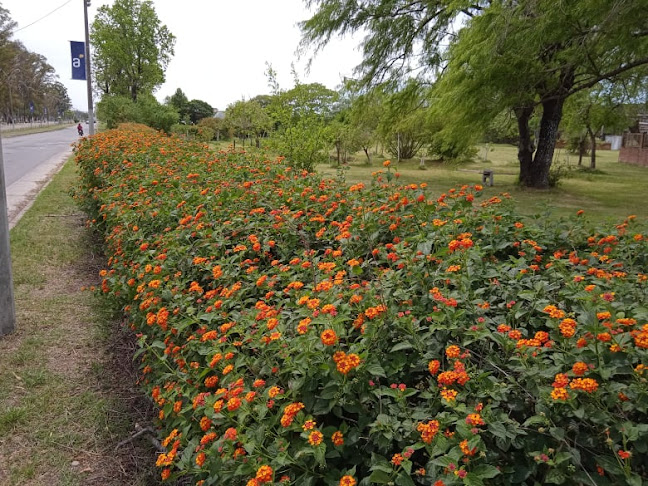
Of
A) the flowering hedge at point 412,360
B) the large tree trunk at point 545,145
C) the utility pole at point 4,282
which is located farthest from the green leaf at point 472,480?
the large tree trunk at point 545,145

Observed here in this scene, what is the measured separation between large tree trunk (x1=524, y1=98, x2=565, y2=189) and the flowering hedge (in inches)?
461

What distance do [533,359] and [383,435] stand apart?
49cm

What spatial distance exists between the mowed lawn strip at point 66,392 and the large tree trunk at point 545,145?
1218 centimetres

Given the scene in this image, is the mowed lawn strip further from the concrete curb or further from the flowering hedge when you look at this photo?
the concrete curb

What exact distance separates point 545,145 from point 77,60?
56.3ft

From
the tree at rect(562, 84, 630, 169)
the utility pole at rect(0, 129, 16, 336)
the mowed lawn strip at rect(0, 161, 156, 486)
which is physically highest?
the tree at rect(562, 84, 630, 169)

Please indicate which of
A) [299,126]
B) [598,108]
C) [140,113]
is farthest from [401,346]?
[140,113]

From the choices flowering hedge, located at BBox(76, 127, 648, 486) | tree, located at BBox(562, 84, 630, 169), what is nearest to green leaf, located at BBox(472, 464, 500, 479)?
flowering hedge, located at BBox(76, 127, 648, 486)

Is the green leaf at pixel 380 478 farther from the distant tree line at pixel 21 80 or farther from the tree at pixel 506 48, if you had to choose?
the distant tree line at pixel 21 80

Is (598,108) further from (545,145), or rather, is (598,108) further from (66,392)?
(66,392)

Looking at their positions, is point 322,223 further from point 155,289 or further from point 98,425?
point 98,425

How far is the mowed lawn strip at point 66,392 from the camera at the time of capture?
2338mm

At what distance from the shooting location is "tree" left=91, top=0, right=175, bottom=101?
4228 centimetres

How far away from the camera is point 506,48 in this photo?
29.1 ft
